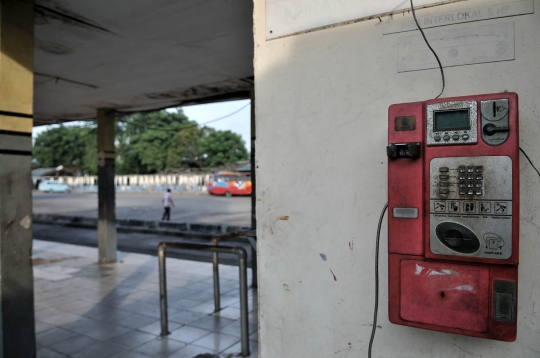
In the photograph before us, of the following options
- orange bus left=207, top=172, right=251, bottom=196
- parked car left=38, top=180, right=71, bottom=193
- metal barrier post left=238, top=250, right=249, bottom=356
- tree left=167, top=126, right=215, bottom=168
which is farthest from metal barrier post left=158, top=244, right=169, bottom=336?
parked car left=38, top=180, right=71, bottom=193

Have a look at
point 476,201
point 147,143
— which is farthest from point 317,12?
point 147,143

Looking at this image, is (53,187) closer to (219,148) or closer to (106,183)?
(219,148)

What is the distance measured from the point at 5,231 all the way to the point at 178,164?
40.8 metres

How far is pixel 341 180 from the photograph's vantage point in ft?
5.83

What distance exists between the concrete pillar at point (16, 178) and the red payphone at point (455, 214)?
102 inches

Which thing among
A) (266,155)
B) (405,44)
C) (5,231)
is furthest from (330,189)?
(5,231)

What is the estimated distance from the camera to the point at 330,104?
5.90 feet

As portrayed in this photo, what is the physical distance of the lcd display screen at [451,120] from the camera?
4.68 ft

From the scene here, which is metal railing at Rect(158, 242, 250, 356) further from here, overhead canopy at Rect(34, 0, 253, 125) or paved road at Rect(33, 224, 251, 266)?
paved road at Rect(33, 224, 251, 266)

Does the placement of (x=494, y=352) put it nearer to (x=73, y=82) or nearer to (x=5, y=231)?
(x=5, y=231)

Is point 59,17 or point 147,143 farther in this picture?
point 147,143

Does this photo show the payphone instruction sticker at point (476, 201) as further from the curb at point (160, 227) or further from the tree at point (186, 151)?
the tree at point (186, 151)

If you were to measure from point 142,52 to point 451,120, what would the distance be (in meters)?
3.70

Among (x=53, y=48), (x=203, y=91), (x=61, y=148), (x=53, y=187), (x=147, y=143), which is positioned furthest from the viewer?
(x=61, y=148)
